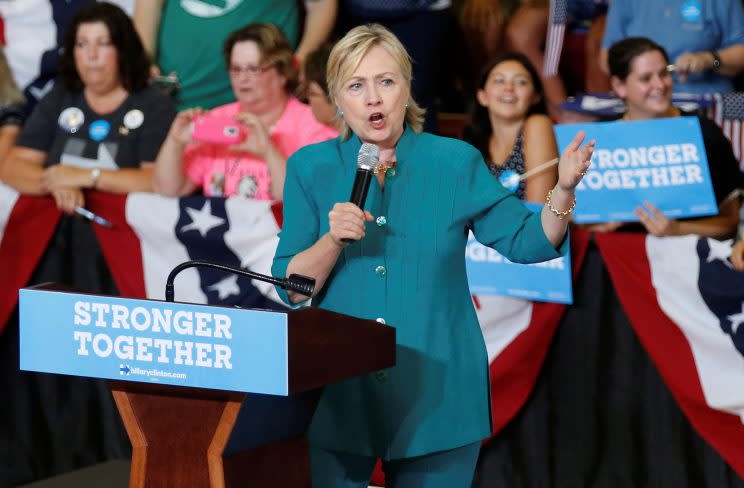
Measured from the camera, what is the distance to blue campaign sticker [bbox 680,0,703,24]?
15.2 ft

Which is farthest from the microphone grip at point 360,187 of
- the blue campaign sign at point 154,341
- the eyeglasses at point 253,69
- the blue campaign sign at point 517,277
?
the eyeglasses at point 253,69

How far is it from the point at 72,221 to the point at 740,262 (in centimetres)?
255

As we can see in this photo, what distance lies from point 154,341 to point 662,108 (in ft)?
8.67

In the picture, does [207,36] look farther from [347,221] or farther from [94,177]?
[347,221]

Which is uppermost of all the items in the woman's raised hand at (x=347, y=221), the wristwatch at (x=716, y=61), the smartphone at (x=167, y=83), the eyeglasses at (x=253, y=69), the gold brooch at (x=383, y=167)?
the smartphone at (x=167, y=83)

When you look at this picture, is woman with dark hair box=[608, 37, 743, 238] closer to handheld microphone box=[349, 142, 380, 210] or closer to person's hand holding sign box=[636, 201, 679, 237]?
person's hand holding sign box=[636, 201, 679, 237]

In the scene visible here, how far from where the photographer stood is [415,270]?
2.02 m

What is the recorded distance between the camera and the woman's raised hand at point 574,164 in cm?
191

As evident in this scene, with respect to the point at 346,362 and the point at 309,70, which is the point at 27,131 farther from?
the point at 346,362

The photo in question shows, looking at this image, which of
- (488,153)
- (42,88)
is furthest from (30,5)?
(488,153)

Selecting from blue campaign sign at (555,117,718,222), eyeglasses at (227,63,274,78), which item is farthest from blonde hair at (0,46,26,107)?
blue campaign sign at (555,117,718,222)

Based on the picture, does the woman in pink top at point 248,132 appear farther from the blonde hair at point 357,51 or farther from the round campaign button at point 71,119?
the blonde hair at point 357,51

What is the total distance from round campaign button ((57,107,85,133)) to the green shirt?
1.65ft

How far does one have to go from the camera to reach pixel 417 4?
484 centimetres
